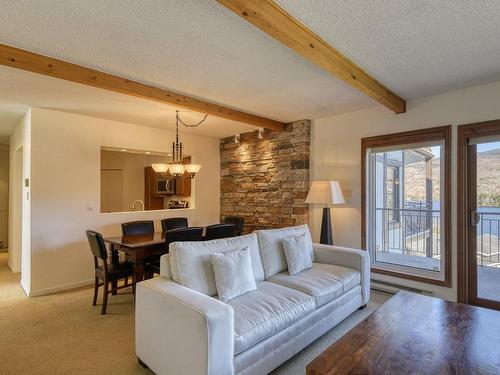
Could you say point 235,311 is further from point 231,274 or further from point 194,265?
point 194,265

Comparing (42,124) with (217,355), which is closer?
(217,355)

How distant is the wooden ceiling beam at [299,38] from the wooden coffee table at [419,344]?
6.75 feet

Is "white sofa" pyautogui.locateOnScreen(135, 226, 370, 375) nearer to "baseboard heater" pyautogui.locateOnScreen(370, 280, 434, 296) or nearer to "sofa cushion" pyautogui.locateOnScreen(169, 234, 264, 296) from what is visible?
"sofa cushion" pyautogui.locateOnScreen(169, 234, 264, 296)

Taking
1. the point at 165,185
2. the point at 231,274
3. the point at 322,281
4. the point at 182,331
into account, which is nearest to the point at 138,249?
the point at 231,274

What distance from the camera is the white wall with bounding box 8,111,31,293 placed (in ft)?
12.7

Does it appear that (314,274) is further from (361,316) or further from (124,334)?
(124,334)

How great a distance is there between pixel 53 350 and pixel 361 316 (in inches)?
118

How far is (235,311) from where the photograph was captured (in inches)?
80.7

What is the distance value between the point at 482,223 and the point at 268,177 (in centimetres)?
311

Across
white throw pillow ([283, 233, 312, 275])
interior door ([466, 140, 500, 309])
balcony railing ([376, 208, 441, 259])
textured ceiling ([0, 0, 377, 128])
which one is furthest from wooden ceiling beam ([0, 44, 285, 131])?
interior door ([466, 140, 500, 309])

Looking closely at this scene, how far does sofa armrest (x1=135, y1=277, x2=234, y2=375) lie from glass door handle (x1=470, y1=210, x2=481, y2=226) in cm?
315

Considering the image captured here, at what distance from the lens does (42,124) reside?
3861 millimetres

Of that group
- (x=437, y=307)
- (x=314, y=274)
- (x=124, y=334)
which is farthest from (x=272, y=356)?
(x=124, y=334)

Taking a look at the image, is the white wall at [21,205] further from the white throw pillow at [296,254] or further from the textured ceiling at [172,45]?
the white throw pillow at [296,254]
